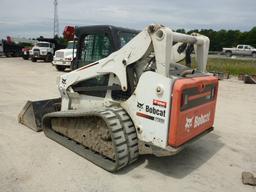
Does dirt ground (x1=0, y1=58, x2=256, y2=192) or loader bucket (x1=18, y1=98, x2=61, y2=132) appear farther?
loader bucket (x1=18, y1=98, x2=61, y2=132)

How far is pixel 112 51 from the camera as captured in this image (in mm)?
5145

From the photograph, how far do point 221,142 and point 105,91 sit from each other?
2.67 m

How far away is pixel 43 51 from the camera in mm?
28141

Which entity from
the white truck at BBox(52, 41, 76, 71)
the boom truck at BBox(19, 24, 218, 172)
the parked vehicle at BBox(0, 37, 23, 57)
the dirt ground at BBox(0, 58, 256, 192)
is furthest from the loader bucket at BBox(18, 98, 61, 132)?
the parked vehicle at BBox(0, 37, 23, 57)

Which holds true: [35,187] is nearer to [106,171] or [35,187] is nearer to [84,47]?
[106,171]

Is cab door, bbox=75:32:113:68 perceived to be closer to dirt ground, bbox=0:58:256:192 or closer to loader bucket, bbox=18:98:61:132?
loader bucket, bbox=18:98:61:132

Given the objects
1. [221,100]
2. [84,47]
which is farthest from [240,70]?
[84,47]

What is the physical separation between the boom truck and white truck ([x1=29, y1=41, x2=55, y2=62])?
915 inches

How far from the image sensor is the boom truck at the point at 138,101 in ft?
14.0

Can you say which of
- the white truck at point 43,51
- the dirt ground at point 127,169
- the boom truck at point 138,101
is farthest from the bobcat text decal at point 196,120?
the white truck at point 43,51

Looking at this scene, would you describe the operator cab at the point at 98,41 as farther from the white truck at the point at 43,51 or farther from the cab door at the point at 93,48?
the white truck at the point at 43,51

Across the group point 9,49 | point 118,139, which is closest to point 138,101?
point 118,139

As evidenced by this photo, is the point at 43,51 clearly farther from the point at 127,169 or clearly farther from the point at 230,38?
the point at 230,38

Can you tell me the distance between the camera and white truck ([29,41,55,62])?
91.9 ft
